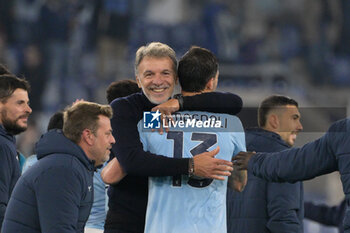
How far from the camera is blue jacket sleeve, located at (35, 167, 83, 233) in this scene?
2.08 meters

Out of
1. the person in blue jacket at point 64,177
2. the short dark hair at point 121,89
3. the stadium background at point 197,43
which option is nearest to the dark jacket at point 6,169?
the short dark hair at point 121,89

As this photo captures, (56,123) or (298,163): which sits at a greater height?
(56,123)

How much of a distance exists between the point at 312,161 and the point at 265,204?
1203 mm

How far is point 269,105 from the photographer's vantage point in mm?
3764

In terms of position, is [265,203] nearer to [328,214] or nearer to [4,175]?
[328,214]

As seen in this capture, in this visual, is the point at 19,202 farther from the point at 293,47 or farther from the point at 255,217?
the point at 293,47

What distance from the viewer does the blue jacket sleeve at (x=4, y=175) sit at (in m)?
2.91

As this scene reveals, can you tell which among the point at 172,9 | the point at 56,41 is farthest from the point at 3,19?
the point at 172,9

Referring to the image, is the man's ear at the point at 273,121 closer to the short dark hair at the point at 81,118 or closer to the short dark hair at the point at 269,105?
the short dark hair at the point at 269,105

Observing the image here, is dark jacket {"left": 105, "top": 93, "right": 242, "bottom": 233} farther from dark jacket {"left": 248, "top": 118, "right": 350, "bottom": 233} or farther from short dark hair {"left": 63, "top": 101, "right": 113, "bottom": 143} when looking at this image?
dark jacket {"left": 248, "top": 118, "right": 350, "bottom": 233}

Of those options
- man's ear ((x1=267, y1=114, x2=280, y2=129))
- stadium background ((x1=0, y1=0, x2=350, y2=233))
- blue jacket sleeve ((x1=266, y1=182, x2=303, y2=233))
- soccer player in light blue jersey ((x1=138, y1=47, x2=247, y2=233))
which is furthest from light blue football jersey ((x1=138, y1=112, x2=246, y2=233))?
stadium background ((x1=0, y1=0, x2=350, y2=233))

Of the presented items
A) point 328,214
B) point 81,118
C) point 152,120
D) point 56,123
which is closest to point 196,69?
point 152,120

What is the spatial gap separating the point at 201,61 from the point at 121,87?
0.64 metres

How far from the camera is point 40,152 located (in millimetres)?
2236
